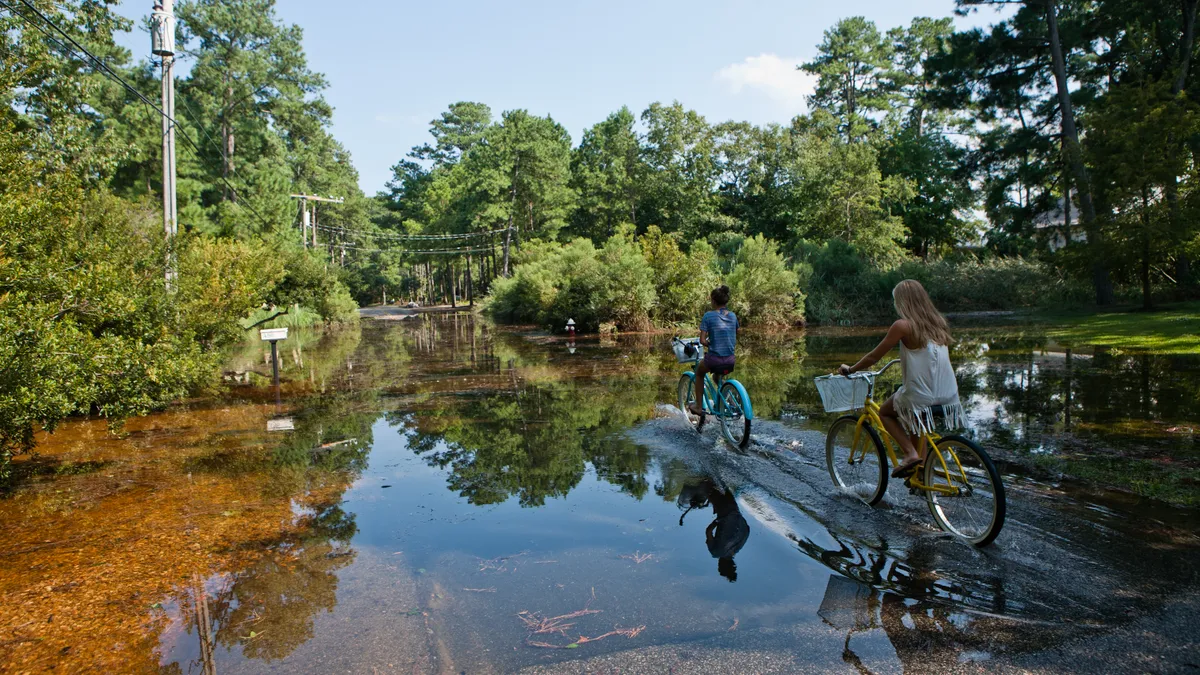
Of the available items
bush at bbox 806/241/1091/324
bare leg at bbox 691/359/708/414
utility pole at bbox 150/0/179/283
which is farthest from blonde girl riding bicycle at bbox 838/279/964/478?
bush at bbox 806/241/1091/324

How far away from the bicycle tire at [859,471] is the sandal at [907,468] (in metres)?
0.23

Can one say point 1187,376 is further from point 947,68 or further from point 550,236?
point 550,236

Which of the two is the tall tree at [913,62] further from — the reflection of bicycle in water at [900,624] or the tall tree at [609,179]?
the reflection of bicycle in water at [900,624]

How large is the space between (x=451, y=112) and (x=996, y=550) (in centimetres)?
8859

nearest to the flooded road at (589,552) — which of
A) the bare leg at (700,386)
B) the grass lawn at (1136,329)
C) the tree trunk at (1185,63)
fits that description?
the bare leg at (700,386)

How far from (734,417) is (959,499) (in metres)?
3.50

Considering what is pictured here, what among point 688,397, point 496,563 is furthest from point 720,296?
point 496,563

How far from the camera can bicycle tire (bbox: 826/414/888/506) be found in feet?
20.3

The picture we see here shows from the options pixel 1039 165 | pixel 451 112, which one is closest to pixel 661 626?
pixel 1039 165

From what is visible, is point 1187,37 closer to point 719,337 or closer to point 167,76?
point 719,337

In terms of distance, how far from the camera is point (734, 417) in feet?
29.4

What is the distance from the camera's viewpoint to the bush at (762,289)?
95.9 ft

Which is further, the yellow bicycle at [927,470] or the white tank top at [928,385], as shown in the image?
the white tank top at [928,385]

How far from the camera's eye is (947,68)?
3070 cm
